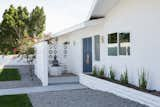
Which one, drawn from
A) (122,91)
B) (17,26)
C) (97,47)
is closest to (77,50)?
(97,47)

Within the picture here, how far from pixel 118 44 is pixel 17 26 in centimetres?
2672

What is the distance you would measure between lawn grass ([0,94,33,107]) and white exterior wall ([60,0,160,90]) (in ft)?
15.0

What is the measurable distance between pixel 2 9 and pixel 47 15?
24.6ft

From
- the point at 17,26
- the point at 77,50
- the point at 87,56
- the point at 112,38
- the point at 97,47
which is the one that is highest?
the point at 17,26

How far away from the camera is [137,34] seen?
9.69 meters

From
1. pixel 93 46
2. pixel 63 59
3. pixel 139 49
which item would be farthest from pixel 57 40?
pixel 139 49

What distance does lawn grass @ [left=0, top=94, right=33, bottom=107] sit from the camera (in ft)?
27.5

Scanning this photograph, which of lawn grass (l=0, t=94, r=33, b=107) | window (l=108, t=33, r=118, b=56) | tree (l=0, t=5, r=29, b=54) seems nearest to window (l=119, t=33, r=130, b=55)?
window (l=108, t=33, r=118, b=56)

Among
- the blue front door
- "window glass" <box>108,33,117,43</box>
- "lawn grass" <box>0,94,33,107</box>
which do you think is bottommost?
"lawn grass" <box>0,94,33,107</box>

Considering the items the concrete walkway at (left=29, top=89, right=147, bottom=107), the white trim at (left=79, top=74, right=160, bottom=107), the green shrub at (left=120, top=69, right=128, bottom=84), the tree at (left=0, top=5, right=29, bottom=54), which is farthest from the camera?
the tree at (left=0, top=5, right=29, bottom=54)

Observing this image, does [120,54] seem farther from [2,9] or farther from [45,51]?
[2,9]

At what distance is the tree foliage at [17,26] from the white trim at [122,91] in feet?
76.9

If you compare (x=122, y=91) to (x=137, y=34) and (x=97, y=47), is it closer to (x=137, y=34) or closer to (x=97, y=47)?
(x=137, y=34)

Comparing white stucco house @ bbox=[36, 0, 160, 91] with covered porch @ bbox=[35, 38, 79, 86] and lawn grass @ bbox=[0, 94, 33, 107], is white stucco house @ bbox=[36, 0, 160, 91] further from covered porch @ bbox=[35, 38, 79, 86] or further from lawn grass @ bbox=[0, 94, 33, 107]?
lawn grass @ bbox=[0, 94, 33, 107]
